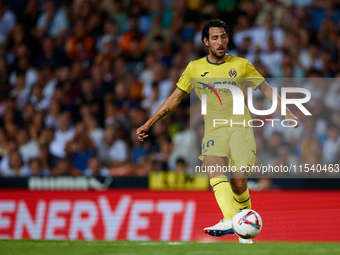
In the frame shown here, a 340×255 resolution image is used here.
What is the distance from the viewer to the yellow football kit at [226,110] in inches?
251

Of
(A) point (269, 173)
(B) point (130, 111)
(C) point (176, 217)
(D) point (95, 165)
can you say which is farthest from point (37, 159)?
(A) point (269, 173)

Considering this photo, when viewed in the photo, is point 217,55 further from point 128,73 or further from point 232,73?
point 128,73

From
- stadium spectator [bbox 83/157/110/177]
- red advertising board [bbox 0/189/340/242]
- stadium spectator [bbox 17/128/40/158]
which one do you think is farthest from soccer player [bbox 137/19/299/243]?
stadium spectator [bbox 17/128/40/158]

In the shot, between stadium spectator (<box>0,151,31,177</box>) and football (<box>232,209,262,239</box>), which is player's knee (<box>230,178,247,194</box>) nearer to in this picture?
football (<box>232,209,262,239</box>)

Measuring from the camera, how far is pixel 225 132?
21.2 ft

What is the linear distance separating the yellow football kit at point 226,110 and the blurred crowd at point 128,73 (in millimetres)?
3036

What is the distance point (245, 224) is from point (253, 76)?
5.39ft

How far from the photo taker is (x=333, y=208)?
8445 millimetres

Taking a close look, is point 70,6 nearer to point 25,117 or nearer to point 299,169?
point 25,117

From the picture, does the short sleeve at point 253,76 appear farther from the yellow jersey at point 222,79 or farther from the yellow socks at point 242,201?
the yellow socks at point 242,201

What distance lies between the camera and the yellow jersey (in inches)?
254

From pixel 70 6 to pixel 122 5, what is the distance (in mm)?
1423

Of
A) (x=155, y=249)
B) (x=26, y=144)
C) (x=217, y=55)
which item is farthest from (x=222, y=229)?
(x=26, y=144)

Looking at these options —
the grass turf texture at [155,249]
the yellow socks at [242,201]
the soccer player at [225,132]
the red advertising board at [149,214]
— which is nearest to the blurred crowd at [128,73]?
the red advertising board at [149,214]
